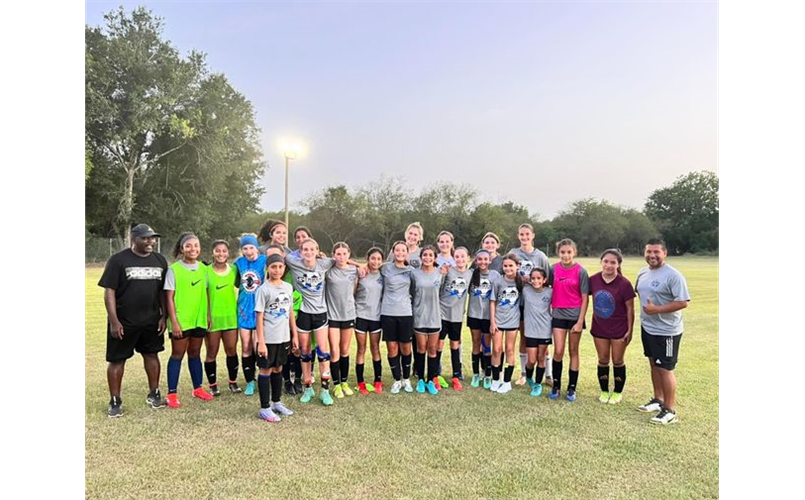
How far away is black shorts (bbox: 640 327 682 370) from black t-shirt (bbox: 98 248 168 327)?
5.34 meters

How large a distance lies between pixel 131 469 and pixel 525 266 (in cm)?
473

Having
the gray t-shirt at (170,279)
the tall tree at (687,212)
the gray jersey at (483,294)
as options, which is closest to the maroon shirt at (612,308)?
the gray jersey at (483,294)

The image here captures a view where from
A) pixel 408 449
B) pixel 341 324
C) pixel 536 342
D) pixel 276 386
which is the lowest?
pixel 408 449

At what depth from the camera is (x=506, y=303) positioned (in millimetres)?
5551

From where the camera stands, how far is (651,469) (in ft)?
11.3

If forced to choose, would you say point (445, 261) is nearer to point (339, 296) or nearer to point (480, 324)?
point (480, 324)

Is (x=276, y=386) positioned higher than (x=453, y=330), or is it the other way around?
(x=453, y=330)

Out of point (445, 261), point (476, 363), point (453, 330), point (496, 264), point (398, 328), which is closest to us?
point (398, 328)

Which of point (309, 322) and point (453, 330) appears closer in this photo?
point (309, 322)

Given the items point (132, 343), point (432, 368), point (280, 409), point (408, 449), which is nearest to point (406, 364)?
point (432, 368)

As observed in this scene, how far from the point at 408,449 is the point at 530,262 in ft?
10.2

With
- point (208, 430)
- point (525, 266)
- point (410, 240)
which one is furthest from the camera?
point (410, 240)
